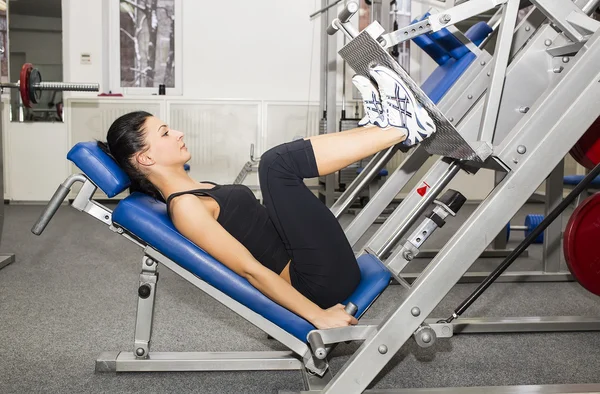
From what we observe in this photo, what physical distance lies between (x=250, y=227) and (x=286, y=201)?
0.57 feet

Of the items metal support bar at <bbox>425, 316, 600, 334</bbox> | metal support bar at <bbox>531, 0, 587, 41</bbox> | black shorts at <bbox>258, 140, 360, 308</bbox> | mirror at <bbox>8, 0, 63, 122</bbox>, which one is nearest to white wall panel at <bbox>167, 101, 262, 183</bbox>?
mirror at <bbox>8, 0, 63, 122</bbox>

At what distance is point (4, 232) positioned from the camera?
4043mm

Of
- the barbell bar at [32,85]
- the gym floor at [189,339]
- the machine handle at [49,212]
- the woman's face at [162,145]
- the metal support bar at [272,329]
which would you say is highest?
the barbell bar at [32,85]

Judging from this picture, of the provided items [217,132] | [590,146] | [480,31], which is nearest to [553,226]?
[590,146]

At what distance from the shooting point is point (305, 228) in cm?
145

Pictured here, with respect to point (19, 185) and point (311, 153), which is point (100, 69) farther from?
point (311, 153)

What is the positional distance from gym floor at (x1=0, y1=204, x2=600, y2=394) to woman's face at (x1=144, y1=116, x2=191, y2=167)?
63 centimetres

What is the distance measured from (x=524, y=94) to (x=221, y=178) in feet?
14.1

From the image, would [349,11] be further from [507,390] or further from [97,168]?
[507,390]

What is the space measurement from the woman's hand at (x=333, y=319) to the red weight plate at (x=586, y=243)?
0.91 meters

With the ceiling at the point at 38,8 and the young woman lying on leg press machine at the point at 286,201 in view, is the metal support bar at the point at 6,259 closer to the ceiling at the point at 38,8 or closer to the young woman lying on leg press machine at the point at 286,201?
the young woman lying on leg press machine at the point at 286,201

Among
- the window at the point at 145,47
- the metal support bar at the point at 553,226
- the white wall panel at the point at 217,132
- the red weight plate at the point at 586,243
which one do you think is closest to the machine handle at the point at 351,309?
the red weight plate at the point at 586,243

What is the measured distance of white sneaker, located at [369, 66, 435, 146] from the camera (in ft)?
4.25

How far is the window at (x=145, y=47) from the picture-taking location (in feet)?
18.6
